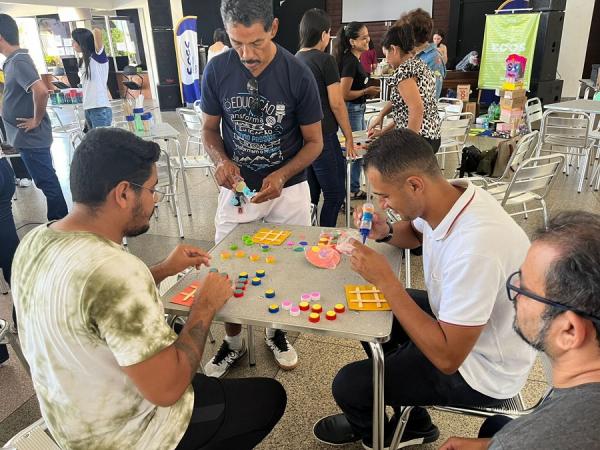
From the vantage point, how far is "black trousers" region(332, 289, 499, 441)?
1.26 metres

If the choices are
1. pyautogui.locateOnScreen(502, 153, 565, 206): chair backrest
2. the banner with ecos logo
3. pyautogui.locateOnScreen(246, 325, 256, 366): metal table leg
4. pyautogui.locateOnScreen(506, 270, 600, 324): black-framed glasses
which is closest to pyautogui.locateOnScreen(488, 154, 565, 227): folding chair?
pyautogui.locateOnScreen(502, 153, 565, 206): chair backrest

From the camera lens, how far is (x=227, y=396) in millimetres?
1270

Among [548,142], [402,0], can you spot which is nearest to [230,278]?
[548,142]

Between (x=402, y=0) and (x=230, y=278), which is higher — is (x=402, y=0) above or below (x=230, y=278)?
above

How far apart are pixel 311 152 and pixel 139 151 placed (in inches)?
39.8

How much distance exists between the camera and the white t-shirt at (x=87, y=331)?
864 mm

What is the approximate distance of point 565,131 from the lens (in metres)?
4.20

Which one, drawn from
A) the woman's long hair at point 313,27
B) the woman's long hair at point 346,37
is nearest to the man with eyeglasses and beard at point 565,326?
the woman's long hair at point 313,27

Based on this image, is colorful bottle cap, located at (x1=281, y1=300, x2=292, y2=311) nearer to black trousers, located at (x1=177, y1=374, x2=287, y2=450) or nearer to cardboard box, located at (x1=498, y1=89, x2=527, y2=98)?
black trousers, located at (x1=177, y1=374, x2=287, y2=450)

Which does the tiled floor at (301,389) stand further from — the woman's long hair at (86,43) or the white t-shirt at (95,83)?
the woman's long hair at (86,43)

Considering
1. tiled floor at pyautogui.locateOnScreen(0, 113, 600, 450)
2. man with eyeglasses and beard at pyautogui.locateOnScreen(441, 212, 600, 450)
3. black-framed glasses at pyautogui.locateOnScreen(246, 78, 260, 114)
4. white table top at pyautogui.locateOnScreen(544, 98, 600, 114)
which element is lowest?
tiled floor at pyautogui.locateOnScreen(0, 113, 600, 450)

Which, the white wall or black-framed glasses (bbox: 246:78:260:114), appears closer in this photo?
black-framed glasses (bbox: 246:78:260:114)

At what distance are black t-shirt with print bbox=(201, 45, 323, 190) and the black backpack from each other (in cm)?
220

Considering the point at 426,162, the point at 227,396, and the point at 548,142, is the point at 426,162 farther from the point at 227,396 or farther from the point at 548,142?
the point at 548,142
